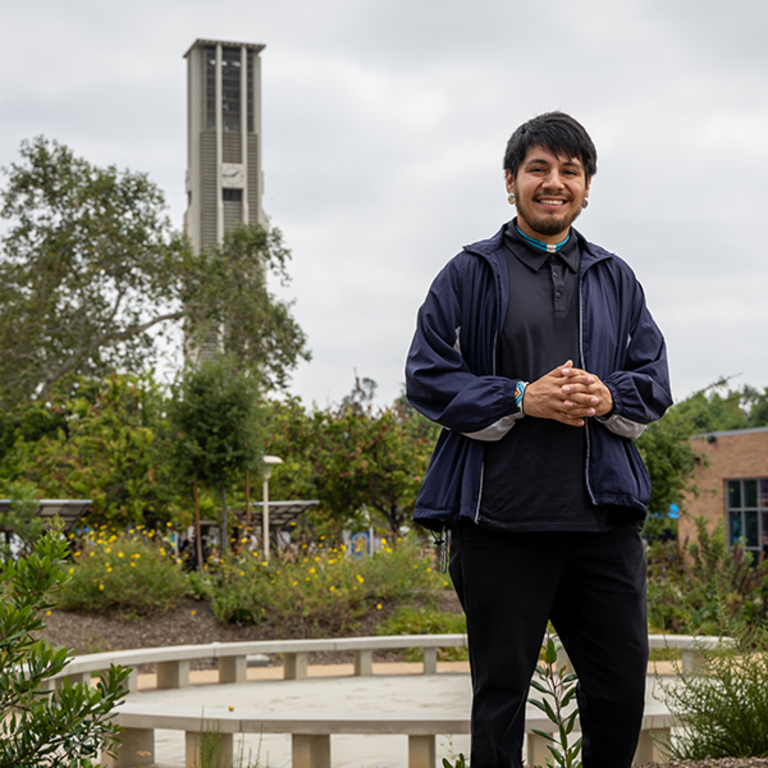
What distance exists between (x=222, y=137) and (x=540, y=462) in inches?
2445

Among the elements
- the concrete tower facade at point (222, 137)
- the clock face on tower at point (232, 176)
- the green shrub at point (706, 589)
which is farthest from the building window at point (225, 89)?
the green shrub at point (706, 589)

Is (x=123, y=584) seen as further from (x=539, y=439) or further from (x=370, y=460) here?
(x=539, y=439)

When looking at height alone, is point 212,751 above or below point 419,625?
above

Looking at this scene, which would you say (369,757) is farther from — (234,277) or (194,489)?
(234,277)

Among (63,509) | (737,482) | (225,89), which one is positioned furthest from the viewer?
(225,89)

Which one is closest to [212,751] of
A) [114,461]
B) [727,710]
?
[727,710]

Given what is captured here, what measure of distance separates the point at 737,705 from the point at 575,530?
139 centimetres

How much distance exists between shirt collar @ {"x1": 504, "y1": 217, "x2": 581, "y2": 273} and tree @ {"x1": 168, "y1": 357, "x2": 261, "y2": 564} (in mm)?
9666

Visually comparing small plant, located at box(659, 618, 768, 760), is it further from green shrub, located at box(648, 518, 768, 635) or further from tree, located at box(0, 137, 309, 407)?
tree, located at box(0, 137, 309, 407)

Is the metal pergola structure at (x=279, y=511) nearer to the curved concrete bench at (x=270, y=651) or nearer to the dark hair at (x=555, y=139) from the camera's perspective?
the curved concrete bench at (x=270, y=651)

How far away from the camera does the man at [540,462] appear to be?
2.24 metres

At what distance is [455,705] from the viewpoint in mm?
5684

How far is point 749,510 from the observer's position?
1004 inches

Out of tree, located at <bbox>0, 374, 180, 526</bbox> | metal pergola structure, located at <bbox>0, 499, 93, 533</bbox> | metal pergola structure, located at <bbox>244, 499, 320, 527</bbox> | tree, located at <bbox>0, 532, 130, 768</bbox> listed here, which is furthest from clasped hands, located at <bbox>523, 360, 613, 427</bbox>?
metal pergola structure, located at <bbox>244, 499, 320, 527</bbox>
